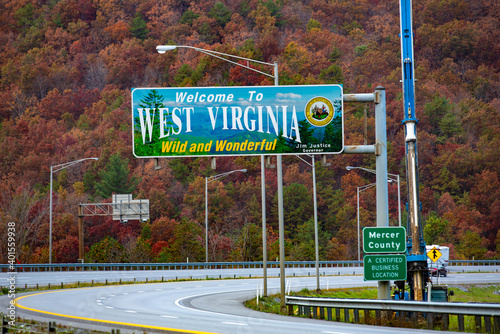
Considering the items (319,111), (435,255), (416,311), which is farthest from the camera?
(435,255)

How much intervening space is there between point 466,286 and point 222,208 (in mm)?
50936

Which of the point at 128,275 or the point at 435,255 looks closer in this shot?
the point at 435,255

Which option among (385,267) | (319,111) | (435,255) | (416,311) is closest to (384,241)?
(385,267)

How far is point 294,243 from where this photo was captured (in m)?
83.8

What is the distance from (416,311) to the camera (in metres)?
16.4

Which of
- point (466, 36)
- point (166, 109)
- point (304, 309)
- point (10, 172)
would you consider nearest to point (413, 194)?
point (304, 309)

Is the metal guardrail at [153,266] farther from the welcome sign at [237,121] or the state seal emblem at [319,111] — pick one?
the state seal emblem at [319,111]

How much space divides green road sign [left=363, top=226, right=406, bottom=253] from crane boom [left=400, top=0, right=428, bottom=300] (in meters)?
12.4

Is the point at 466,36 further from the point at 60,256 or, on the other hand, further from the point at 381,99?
the point at 381,99

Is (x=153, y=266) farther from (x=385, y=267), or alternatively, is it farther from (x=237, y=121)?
(x=237, y=121)

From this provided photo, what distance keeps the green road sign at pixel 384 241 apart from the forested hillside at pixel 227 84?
49.9m

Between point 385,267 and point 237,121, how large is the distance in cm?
487

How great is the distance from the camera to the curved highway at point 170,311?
17047mm

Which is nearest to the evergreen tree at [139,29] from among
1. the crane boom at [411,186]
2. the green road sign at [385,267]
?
the crane boom at [411,186]
